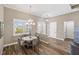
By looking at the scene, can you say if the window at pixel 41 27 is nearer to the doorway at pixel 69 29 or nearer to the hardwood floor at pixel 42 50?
the hardwood floor at pixel 42 50

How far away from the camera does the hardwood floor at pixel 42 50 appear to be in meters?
1.86

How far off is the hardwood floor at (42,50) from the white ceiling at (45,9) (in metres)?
0.76

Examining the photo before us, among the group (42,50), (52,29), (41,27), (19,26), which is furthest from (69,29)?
(19,26)

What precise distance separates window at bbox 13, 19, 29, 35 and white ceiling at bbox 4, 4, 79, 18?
0.29 meters

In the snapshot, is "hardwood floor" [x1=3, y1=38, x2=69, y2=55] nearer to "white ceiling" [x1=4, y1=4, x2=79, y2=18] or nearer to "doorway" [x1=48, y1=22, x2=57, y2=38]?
"doorway" [x1=48, y1=22, x2=57, y2=38]

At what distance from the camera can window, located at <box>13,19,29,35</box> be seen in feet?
6.53

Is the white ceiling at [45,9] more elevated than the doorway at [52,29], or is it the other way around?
the white ceiling at [45,9]

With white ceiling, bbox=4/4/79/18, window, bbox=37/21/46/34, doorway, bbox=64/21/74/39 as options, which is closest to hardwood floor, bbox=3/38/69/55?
doorway, bbox=64/21/74/39

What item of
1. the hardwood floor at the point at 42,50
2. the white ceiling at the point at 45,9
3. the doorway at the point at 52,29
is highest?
the white ceiling at the point at 45,9

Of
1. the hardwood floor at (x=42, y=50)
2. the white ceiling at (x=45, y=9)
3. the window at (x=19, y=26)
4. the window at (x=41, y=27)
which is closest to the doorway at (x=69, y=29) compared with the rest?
the hardwood floor at (x=42, y=50)

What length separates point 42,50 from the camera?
1957mm

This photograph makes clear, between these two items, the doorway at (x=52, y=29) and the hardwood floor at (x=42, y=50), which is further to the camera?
the doorway at (x=52, y=29)
